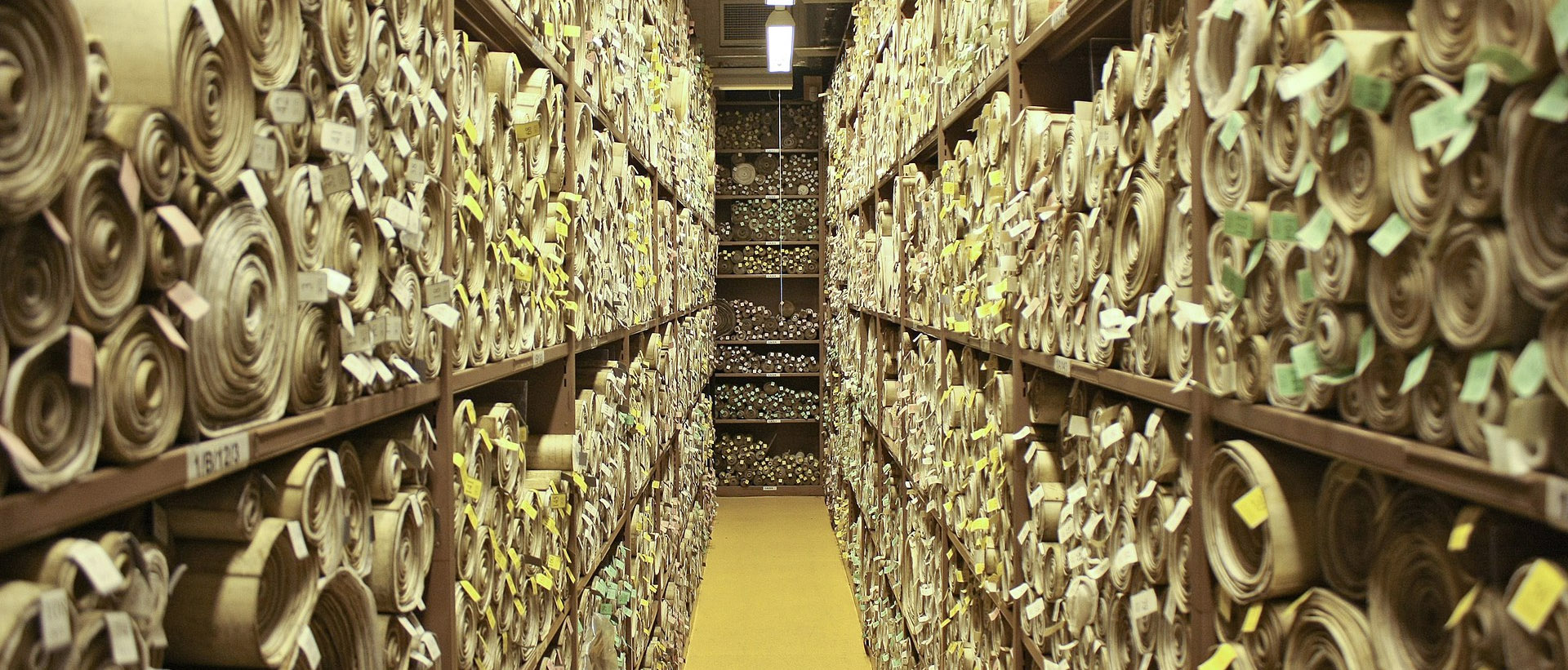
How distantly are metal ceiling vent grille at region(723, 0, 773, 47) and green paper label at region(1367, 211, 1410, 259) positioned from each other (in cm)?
678

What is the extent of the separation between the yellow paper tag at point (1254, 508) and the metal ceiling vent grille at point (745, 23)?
6.61 metres

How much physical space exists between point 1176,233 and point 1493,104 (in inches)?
30.2

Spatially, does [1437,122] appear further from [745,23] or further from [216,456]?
[745,23]

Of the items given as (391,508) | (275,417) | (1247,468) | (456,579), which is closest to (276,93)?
(275,417)

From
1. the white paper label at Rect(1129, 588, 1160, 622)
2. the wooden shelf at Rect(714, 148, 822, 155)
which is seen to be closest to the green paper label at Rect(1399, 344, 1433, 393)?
the white paper label at Rect(1129, 588, 1160, 622)

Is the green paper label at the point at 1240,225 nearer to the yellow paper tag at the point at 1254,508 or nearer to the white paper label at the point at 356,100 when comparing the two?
the yellow paper tag at the point at 1254,508

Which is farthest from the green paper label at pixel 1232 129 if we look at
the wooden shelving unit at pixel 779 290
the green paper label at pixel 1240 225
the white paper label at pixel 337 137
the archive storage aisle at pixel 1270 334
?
the wooden shelving unit at pixel 779 290

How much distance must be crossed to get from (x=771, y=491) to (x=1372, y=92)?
902 centimetres

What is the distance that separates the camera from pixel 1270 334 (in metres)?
1.38

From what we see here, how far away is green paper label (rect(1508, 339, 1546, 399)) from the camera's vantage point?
882mm

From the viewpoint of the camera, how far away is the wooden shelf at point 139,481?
0.79 m

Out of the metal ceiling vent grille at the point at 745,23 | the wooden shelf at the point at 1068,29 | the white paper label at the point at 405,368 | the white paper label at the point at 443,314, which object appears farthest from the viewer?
the metal ceiling vent grille at the point at 745,23

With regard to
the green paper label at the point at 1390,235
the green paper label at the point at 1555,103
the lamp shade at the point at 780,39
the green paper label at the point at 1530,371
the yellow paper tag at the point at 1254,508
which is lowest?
the yellow paper tag at the point at 1254,508

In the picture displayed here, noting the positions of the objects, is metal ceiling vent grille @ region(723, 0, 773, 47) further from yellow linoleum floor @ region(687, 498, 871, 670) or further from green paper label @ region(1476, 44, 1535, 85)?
green paper label @ region(1476, 44, 1535, 85)
